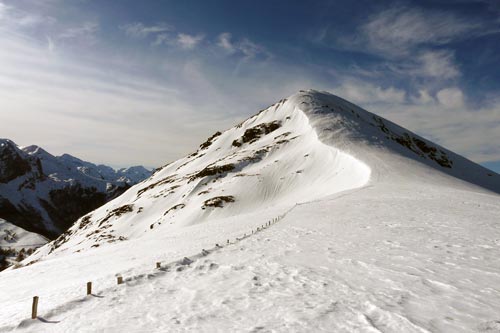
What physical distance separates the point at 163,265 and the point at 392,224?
15.0m

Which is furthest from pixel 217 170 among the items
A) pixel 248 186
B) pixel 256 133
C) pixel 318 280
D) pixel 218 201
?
pixel 318 280

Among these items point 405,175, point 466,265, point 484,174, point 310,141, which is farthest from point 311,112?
point 466,265

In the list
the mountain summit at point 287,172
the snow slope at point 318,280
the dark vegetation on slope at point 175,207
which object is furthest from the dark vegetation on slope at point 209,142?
the snow slope at point 318,280

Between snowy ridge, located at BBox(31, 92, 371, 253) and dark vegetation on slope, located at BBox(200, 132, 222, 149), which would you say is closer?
snowy ridge, located at BBox(31, 92, 371, 253)

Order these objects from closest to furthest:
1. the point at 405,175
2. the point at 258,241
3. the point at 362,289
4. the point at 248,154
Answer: the point at 362,289
the point at 258,241
the point at 405,175
the point at 248,154

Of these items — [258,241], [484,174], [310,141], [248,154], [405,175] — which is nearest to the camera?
[258,241]

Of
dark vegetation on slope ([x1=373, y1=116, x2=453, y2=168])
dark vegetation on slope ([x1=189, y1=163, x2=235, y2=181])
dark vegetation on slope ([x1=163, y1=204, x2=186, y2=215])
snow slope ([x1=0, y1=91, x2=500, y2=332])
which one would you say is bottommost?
dark vegetation on slope ([x1=163, y1=204, x2=186, y2=215])

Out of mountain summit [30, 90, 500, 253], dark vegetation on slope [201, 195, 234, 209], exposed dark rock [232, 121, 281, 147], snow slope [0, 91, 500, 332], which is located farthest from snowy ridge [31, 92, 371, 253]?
snow slope [0, 91, 500, 332]

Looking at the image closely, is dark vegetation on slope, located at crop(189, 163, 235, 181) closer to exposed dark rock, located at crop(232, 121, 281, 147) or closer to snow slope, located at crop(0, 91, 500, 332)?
exposed dark rock, located at crop(232, 121, 281, 147)

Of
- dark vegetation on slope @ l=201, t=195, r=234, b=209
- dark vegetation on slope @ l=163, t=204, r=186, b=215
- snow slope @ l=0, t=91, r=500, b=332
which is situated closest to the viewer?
snow slope @ l=0, t=91, r=500, b=332

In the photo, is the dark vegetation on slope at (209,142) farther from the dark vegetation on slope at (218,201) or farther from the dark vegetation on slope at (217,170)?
the dark vegetation on slope at (218,201)

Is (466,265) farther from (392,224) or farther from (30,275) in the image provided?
(30,275)

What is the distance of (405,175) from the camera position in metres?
50.3

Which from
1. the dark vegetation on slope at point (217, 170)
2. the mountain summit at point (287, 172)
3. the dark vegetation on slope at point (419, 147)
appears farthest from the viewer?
the dark vegetation on slope at point (419, 147)
